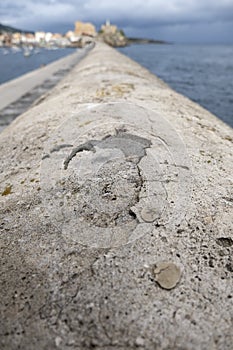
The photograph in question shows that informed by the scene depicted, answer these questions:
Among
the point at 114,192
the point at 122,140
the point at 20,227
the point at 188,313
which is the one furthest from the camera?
the point at 122,140

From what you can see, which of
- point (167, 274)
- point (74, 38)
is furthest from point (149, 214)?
point (74, 38)

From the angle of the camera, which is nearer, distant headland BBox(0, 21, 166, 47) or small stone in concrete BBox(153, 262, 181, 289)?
small stone in concrete BBox(153, 262, 181, 289)

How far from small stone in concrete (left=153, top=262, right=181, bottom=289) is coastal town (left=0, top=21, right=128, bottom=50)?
84039mm

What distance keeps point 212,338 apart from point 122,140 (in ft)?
7.01

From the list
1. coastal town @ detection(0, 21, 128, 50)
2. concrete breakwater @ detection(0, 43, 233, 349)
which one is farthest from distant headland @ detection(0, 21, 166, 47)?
concrete breakwater @ detection(0, 43, 233, 349)

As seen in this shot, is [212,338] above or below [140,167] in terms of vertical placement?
below

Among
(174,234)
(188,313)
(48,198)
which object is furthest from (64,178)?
(188,313)

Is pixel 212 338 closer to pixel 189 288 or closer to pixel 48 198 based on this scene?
pixel 189 288

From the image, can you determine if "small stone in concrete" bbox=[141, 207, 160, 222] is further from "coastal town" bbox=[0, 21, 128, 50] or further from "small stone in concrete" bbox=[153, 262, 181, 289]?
"coastal town" bbox=[0, 21, 128, 50]

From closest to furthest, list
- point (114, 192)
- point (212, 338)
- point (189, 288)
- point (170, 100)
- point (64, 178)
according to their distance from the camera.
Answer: point (212, 338), point (189, 288), point (114, 192), point (64, 178), point (170, 100)

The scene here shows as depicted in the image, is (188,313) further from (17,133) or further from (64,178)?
(17,133)

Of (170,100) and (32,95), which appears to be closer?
(170,100)

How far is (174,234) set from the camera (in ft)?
6.73

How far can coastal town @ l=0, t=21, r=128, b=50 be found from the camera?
9014 cm
